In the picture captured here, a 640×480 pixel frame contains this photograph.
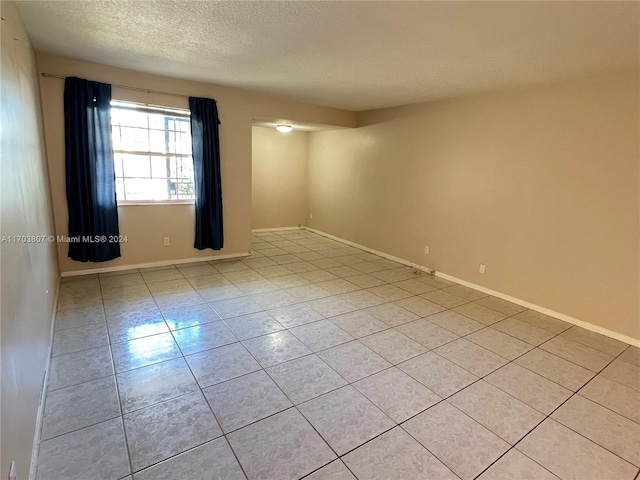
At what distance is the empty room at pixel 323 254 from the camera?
5.78 feet

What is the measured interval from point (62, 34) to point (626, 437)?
5.05 m

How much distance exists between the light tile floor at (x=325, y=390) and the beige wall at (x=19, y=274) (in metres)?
0.28

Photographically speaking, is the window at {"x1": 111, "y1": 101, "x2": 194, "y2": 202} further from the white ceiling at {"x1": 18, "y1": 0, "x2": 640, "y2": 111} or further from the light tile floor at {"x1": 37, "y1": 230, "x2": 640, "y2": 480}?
the light tile floor at {"x1": 37, "y1": 230, "x2": 640, "y2": 480}

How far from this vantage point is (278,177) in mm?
7266

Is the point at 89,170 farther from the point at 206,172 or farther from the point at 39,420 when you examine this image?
the point at 39,420

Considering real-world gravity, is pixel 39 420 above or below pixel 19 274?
below

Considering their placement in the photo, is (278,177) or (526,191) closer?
(526,191)

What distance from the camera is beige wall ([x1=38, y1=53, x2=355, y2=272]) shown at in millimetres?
3633

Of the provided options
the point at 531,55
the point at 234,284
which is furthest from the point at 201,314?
the point at 531,55

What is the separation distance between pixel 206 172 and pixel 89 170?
52.5 inches

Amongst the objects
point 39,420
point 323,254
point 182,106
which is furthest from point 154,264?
point 39,420

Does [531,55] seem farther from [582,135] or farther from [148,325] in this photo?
[148,325]

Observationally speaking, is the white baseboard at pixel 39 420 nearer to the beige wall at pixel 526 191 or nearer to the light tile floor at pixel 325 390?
the light tile floor at pixel 325 390

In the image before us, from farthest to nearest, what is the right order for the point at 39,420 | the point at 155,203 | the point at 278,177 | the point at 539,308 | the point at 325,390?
the point at 278,177 → the point at 155,203 → the point at 539,308 → the point at 325,390 → the point at 39,420
